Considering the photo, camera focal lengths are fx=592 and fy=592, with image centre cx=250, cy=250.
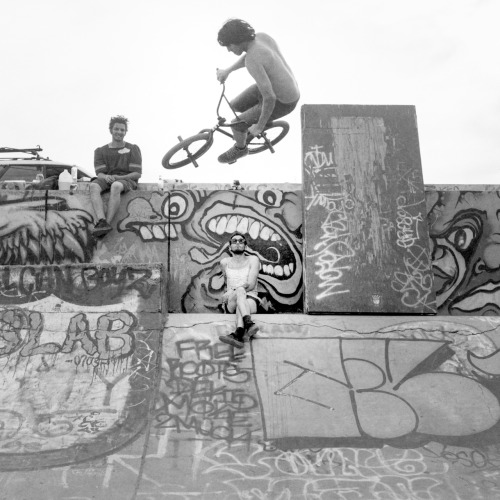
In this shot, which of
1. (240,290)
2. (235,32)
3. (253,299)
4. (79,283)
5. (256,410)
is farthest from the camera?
(235,32)

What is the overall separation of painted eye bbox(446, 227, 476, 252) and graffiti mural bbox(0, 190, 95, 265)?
16.8ft

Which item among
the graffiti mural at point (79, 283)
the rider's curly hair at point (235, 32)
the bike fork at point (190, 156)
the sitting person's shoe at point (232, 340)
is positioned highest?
the rider's curly hair at point (235, 32)

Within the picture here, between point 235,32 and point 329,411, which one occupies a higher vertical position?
point 235,32

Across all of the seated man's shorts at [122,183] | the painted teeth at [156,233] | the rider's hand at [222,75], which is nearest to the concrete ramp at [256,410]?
the painted teeth at [156,233]

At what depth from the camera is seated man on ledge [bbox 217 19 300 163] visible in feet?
27.2

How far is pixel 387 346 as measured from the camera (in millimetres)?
6824

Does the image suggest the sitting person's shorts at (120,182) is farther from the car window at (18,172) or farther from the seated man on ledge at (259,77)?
the car window at (18,172)

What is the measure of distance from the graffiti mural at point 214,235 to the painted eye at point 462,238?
220cm

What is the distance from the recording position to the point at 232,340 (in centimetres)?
663

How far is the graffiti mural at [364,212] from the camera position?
25.7ft

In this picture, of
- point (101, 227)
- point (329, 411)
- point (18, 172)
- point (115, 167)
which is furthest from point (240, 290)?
point (18, 172)

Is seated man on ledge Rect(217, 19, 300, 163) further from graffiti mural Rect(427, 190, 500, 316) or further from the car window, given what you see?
the car window

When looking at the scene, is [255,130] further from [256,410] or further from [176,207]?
[256,410]

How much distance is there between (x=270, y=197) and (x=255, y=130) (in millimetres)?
992
